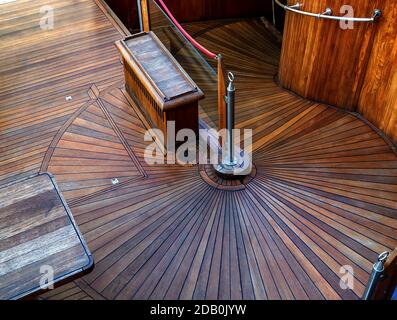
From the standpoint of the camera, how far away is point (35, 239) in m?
2.17

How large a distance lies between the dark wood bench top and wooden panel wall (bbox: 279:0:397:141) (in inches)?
107

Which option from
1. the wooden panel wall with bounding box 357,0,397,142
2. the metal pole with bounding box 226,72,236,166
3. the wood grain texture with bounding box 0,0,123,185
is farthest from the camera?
the wood grain texture with bounding box 0,0,123,185

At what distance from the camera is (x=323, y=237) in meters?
→ 3.03

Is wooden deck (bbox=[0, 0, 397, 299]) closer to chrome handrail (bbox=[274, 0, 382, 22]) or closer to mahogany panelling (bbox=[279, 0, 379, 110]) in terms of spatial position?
mahogany panelling (bbox=[279, 0, 379, 110])

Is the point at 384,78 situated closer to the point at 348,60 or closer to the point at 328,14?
the point at 348,60

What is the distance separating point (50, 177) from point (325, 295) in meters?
1.65

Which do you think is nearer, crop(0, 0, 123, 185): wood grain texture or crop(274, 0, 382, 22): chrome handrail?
crop(274, 0, 382, 22): chrome handrail

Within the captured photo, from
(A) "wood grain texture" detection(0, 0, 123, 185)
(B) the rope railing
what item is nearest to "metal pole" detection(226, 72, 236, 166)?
(B) the rope railing

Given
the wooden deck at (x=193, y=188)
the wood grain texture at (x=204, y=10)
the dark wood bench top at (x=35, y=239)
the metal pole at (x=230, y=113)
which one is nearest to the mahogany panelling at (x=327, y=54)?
the wooden deck at (x=193, y=188)

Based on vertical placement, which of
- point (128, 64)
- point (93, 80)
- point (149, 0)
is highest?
point (149, 0)

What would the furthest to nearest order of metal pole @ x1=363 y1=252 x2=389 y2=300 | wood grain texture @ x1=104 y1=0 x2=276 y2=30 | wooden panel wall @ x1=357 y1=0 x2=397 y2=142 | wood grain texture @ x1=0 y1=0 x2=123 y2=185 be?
wood grain texture @ x1=104 y1=0 x2=276 y2=30, wood grain texture @ x1=0 y1=0 x2=123 y2=185, wooden panel wall @ x1=357 y1=0 x2=397 y2=142, metal pole @ x1=363 y1=252 x2=389 y2=300

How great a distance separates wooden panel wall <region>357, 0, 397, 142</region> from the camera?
3650mm
